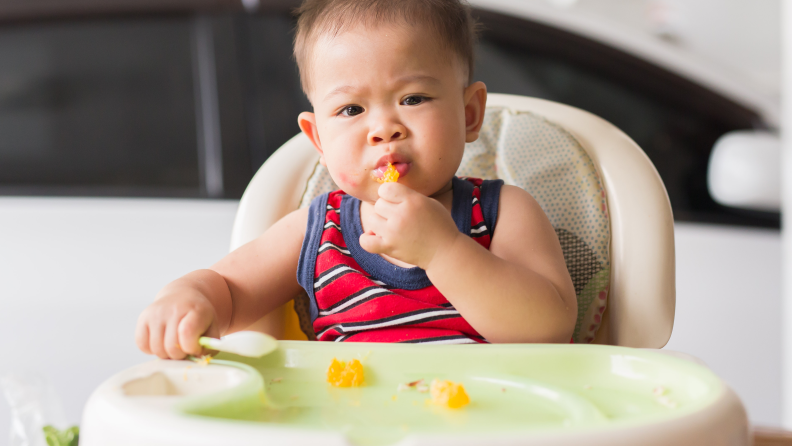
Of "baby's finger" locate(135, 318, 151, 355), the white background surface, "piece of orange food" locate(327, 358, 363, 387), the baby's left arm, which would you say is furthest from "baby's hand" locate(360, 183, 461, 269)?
the white background surface

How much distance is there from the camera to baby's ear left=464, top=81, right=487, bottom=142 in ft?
2.71

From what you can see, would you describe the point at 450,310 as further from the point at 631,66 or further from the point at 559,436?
the point at 631,66

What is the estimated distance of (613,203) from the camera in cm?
81

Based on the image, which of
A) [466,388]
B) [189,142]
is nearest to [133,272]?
[189,142]

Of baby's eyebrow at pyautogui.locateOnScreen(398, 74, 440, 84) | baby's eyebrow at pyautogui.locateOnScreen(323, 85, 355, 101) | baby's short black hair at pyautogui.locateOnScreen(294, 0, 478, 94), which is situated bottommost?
baby's eyebrow at pyautogui.locateOnScreen(323, 85, 355, 101)

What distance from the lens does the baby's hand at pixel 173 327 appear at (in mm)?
582

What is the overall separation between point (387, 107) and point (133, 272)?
1691 mm

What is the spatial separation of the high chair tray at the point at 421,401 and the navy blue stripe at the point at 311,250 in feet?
0.58

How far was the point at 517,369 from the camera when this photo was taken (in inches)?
22.9

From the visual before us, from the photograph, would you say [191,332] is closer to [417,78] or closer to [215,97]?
[417,78]

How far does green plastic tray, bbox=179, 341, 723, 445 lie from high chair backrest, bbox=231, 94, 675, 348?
0.66 feet

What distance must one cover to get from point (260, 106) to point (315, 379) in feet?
5.25

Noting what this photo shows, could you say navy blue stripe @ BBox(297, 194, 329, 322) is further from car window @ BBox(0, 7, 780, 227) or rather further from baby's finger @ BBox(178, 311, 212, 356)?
car window @ BBox(0, 7, 780, 227)

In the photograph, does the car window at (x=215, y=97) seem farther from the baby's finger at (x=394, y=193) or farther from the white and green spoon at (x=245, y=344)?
the white and green spoon at (x=245, y=344)
